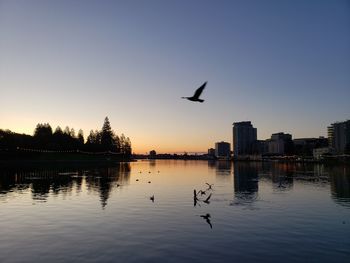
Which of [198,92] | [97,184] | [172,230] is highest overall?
[198,92]

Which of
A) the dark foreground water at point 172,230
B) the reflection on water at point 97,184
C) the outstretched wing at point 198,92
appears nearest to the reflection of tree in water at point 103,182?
the reflection on water at point 97,184

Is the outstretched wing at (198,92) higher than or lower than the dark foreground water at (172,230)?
higher

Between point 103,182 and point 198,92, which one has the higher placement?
point 198,92

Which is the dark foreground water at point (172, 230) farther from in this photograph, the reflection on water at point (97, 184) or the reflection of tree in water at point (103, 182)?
the reflection of tree in water at point (103, 182)

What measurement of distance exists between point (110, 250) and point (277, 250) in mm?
12969

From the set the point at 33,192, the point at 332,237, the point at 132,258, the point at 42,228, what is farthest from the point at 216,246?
the point at 33,192

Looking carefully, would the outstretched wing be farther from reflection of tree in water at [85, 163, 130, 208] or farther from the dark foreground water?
reflection of tree in water at [85, 163, 130, 208]

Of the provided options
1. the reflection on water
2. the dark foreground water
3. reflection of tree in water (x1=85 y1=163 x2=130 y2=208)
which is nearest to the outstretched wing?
the dark foreground water

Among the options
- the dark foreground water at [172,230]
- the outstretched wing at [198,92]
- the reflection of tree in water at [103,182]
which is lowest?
the dark foreground water at [172,230]

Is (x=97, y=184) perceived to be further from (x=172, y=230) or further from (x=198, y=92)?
(x=198, y=92)

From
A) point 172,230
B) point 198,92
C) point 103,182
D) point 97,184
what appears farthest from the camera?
point 103,182

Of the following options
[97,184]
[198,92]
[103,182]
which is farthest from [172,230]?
[103,182]

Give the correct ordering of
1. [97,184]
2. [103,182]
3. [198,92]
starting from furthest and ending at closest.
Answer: [103,182]
[97,184]
[198,92]

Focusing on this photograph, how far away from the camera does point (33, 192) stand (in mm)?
68875
